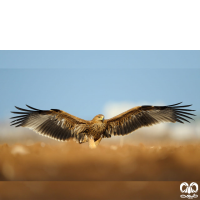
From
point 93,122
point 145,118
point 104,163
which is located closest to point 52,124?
point 93,122

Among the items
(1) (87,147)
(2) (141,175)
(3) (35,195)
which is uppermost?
(1) (87,147)

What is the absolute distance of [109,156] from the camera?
10.4 feet

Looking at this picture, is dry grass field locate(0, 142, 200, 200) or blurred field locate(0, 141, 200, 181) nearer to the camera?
dry grass field locate(0, 142, 200, 200)

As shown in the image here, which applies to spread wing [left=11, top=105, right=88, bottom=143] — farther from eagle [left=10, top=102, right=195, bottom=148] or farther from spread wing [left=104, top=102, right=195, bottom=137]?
spread wing [left=104, top=102, right=195, bottom=137]

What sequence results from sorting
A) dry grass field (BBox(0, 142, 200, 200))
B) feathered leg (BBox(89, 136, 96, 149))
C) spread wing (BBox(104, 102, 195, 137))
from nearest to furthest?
dry grass field (BBox(0, 142, 200, 200))
feathered leg (BBox(89, 136, 96, 149))
spread wing (BBox(104, 102, 195, 137))

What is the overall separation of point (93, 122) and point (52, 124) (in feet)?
2.15

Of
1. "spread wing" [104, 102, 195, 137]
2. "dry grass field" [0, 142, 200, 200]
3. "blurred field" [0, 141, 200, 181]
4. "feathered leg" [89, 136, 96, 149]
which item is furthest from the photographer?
"spread wing" [104, 102, 195, 137]

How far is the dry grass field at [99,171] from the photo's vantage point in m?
2.95

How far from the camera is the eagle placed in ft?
11.3

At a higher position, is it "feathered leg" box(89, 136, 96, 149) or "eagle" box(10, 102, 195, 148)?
"eagle" box(10, 102, 195, 148)

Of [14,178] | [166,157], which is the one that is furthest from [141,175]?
[14,178]

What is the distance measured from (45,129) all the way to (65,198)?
110 centimetres

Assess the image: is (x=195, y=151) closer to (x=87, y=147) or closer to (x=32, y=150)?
(x=87, y=147)

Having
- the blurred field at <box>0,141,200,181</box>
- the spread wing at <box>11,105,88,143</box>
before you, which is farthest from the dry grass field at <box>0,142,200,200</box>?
the spread wing at <box>11,105,88,143</box>
